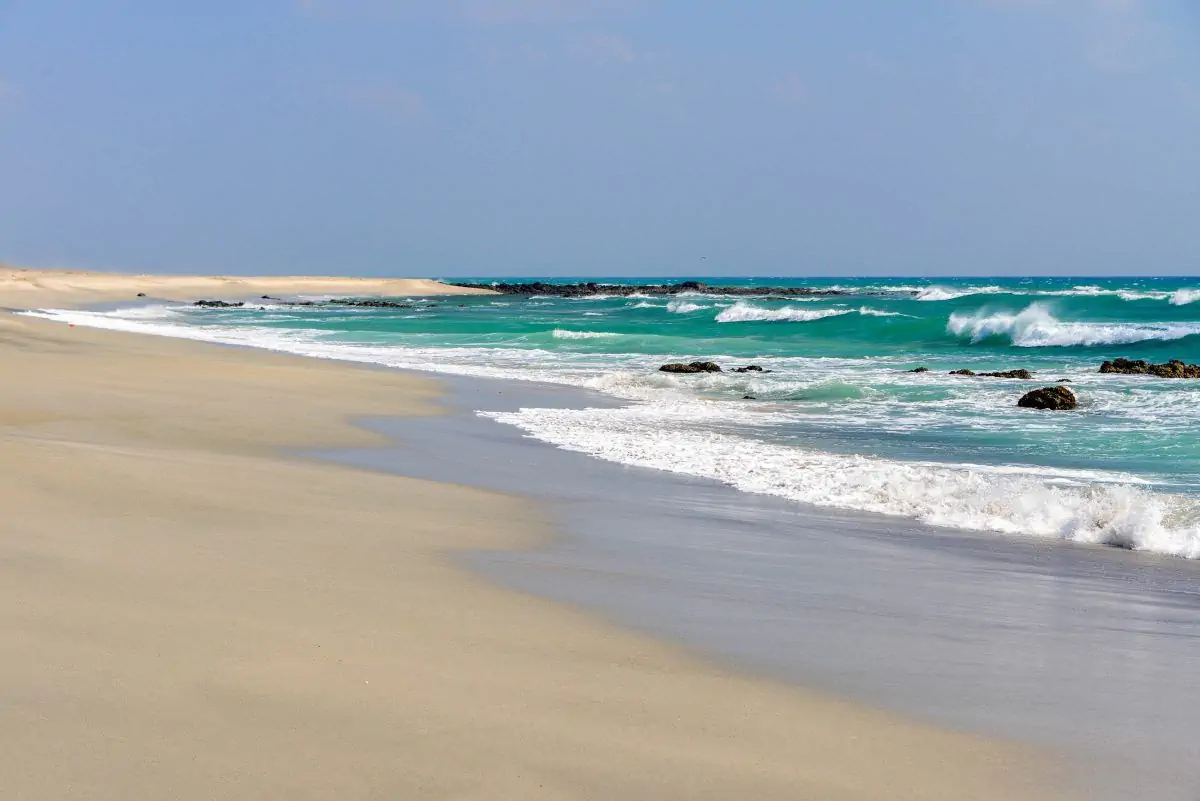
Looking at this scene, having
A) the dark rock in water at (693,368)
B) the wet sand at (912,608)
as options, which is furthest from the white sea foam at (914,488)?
the dark rock in water at (693,368)

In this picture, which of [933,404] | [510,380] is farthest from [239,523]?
[510,380]

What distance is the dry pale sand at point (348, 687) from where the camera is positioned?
110 inches

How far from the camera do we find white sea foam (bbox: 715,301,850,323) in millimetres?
48812

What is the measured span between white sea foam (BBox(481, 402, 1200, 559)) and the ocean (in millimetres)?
18

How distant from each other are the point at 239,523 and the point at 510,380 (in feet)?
42.1

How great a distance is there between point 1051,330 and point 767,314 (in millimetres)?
18821

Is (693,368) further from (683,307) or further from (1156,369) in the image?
(683,307)

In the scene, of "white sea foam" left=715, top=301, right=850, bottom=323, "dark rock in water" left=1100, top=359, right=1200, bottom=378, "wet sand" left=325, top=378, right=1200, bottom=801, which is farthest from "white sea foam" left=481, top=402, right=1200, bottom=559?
"white sea foam" left=715, top=301, right=850, bottom=323

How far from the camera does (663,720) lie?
3.31 meters

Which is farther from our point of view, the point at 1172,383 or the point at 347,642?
the point at 1172,383

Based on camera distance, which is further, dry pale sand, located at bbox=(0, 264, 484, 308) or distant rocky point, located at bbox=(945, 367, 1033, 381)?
dry pale sand, located at bbox=(0, 264, 484, 308)

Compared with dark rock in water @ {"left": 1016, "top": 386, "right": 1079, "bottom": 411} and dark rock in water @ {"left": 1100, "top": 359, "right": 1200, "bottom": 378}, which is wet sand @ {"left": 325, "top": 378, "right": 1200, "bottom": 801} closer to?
dark rock in water @ {"left": 1016, "top": 386, "right": 1079, "bottom": 411}

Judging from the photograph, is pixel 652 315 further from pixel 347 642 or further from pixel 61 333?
pixel 347 642

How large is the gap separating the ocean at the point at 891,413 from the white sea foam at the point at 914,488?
2 centimetres
